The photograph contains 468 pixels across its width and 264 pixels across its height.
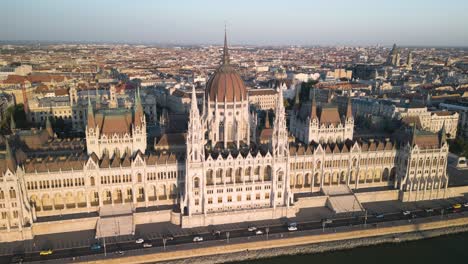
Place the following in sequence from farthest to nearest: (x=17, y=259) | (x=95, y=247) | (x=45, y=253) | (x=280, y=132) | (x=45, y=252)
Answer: (x=280, y=132) → (x=95, y=247) → (x=45, y=252) → (x=45, y=253) → (x=17, y=259)

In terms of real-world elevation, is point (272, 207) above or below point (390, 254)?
above

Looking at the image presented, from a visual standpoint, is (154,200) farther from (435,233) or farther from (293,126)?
(435,233)

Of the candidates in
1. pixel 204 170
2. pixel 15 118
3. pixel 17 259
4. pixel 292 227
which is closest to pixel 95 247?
pixel 17 259

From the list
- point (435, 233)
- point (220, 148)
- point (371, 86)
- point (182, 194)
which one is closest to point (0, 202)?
point (182, 194)

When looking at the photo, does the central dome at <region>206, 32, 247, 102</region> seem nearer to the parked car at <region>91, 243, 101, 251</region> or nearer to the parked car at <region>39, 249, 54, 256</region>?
the parked car at <region>91, 243, 101, 251</region>

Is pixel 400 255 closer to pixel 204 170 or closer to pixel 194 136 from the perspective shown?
pixel 204 170

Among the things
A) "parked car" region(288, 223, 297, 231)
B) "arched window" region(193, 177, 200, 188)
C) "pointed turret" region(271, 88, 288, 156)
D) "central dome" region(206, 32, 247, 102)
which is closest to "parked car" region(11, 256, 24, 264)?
"arched window" region(193, 177, 200, 188)
